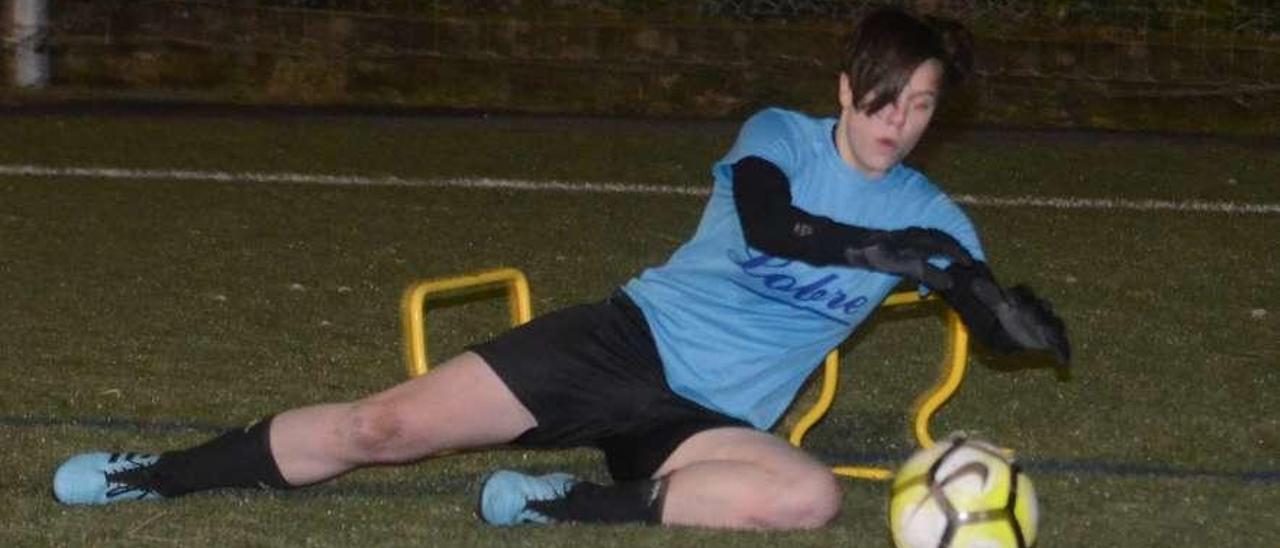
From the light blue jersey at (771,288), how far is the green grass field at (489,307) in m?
0.34

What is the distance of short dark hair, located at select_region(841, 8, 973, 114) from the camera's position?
194 inches

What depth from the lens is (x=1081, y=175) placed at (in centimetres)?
1121

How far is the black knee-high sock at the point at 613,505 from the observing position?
491 centimetres

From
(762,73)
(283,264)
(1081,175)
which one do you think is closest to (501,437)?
(283,264)

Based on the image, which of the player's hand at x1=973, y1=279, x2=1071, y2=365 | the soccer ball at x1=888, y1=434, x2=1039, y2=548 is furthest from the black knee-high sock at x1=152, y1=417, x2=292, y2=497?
the player's hand at x1=973, y1=279, x2=1071, y2=365

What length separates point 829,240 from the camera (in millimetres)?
4805

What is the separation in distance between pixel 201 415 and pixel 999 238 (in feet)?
13.2

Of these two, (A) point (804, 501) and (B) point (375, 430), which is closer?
(A) point (804, 501)

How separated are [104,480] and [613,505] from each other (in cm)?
95

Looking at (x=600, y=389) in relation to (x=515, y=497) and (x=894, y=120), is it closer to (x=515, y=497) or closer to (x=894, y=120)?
(x=515, y=497)

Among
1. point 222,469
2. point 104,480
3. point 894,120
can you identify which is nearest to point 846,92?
point 894,120

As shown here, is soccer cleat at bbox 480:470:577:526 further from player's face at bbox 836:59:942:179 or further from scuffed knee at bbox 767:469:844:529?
player's face at bbox 836:59:942:179

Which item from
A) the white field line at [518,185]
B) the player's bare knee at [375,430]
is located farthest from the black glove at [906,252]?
the white field line at [518,185]

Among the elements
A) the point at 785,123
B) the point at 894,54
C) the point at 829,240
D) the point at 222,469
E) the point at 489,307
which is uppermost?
the point at 894,54
